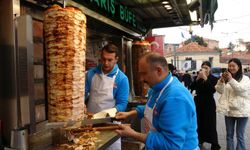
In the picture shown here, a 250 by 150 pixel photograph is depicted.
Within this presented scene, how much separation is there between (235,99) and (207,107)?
2.85ft

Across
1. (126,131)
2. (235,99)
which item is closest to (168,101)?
(126,131)

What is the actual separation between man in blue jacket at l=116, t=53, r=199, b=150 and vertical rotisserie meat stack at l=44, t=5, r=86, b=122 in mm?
537

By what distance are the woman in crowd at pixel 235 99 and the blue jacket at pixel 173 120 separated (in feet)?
11.8

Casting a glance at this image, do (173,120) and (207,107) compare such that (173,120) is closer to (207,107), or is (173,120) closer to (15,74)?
(15,74)

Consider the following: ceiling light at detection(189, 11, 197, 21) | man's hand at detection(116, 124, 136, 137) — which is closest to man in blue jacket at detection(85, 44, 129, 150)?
man's hand at detection(116, 124, 136, 137)

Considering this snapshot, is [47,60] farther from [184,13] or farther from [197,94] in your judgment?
[184,13]

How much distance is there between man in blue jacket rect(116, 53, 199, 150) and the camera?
224 cm

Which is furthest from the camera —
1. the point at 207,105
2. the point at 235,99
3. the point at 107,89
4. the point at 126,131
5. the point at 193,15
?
the point at 193,15

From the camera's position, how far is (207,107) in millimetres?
6594

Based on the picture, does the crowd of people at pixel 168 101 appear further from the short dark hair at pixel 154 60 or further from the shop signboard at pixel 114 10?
the shop signboard at pixel 114 10

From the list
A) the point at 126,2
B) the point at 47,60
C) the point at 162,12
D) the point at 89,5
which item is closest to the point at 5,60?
the point at 47,60

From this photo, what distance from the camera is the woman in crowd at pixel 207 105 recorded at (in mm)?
6516

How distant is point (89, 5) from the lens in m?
4.34

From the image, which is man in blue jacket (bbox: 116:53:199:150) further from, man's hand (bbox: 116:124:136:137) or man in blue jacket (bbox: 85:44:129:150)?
man in blue jacket (bbox: 85:44:129:150)
